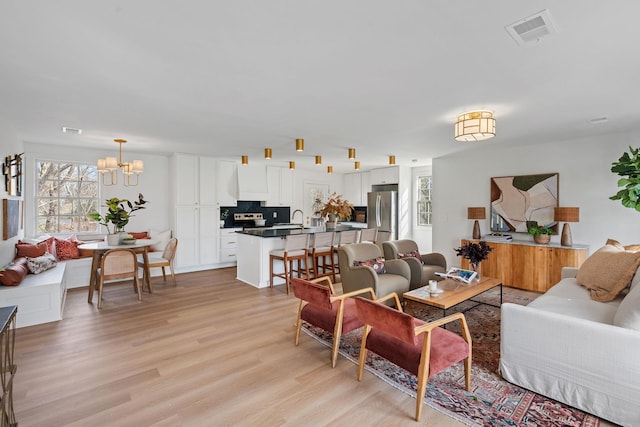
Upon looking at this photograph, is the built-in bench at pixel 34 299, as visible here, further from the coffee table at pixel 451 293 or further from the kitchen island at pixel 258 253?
the coffee table at pixel 451 293

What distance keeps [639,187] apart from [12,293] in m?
7.17

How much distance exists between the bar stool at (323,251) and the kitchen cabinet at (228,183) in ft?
8.71

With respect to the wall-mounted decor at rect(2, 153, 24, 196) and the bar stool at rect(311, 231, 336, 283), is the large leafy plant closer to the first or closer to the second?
the bar stool at rect(311, 231, 336, 283)

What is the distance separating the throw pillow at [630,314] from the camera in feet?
6.19

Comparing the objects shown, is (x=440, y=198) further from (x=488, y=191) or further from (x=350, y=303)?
(x=350, y=303)

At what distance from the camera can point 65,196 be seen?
5.45m

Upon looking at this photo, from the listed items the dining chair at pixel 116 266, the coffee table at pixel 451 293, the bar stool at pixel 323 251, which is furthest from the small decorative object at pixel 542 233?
the dining chair at pixel 116 266

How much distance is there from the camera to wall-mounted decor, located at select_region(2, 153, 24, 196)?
3704mm

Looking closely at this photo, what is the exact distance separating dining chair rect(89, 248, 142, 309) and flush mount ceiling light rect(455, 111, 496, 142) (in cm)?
443

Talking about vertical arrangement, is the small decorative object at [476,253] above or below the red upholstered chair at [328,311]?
above

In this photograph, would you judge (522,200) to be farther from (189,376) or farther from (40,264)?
(40,264)

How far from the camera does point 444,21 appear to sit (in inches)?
65.5

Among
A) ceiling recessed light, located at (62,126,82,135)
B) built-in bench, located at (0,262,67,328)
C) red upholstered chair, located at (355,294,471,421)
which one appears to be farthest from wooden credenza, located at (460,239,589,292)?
ceiling recessed light, located at (62,126,82,135)

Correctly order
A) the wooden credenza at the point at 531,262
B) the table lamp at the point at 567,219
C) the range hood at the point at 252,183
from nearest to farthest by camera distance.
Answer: the wooden credenza at the point at 531,262 → the table lamp at the point at 567,219 → the range hood at the point at 252,183
